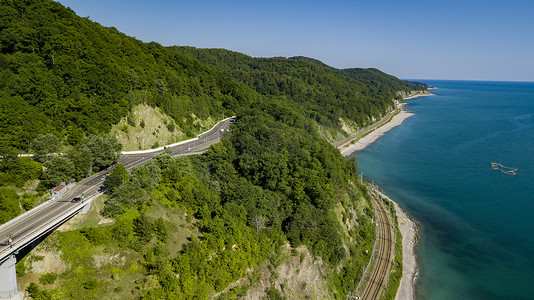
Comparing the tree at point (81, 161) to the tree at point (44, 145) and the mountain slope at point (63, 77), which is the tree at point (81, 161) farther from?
the mountain slope at point (63, 77)

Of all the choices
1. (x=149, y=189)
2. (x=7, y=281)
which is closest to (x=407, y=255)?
(x=149, y=189)

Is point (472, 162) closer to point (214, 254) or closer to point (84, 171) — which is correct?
point (214, 254)

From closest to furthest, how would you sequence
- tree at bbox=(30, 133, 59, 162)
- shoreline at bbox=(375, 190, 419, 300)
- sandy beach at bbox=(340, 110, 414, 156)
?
tree at bbox=(30, 133, 59, 162) → shoreline at bbox=(375, 190, 419, 300) → sandy beach at bbox=(340, 110, 414, 156)

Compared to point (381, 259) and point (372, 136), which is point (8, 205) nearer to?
point (381, 259)

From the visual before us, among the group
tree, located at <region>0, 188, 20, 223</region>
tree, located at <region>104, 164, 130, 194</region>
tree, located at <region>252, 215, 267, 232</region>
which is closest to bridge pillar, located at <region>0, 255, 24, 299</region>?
tree, located at <region>0, 188, 20, 223</region>

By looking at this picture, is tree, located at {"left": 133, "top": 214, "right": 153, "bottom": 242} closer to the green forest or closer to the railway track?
the green forest

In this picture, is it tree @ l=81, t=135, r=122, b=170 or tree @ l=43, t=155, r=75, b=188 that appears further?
tree @ l=81, t=135, r=122, b=170

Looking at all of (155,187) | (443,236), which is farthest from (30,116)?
(443,236)
